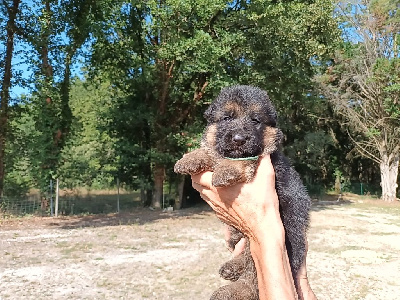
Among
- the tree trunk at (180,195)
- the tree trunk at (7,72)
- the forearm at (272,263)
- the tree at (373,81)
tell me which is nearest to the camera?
the forearm at (272,263)

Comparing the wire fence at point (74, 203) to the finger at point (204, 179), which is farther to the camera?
the wire fence at point (74, 203)

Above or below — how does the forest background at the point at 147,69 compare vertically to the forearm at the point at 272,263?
above

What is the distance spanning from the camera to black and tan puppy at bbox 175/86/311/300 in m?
2.20

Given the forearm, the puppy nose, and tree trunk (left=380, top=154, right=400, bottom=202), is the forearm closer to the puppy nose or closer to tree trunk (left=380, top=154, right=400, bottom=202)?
the puppy nose

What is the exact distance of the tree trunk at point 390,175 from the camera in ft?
86.2

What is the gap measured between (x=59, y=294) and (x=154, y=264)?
8.39ft

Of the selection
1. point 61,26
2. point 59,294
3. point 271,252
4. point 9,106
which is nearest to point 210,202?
point 271,252

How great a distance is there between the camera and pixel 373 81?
79.4 feet

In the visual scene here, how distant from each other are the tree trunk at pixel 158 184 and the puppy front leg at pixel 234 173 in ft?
58.1

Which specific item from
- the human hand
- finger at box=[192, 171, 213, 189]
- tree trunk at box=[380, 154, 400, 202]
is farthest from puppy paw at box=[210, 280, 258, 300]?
tree trunk at box=[380, 154, 400, 202]

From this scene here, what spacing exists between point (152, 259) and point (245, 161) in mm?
7600

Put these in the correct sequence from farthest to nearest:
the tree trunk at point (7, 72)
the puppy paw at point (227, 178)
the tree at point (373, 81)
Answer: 1. the tree at point (373, 81)
2. the tree trunk at point (7, 72)
3. the puppy paw at point (227, 178)

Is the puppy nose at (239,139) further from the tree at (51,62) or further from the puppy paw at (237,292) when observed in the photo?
the tree at (51,62)

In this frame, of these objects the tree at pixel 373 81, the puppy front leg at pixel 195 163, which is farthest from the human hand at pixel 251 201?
the tree at pixel 373 81
